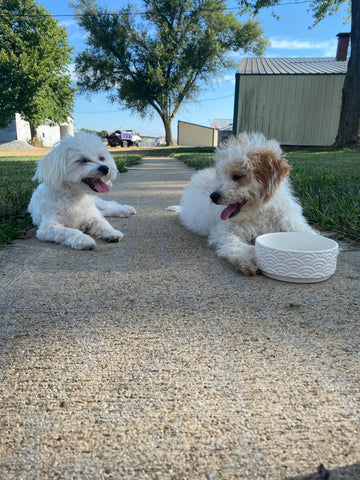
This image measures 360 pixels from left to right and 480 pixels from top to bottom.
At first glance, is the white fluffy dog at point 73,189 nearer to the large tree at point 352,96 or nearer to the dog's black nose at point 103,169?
the dog's black nose at point 103,169

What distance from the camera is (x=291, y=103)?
21.7 m

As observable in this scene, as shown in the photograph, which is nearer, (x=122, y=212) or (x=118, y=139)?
(x=122, y=212)

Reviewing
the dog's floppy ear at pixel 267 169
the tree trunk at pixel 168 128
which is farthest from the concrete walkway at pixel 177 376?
the tree trunk at pixel 168 128

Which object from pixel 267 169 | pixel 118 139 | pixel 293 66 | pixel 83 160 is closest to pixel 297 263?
pixel 267 169

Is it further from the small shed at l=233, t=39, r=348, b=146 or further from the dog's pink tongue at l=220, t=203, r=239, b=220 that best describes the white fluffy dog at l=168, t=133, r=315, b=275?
the small shed at l=233, t=39, r=348, b=146

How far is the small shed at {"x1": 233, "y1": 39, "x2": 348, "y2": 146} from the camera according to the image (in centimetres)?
2133

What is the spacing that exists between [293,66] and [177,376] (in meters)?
26.9

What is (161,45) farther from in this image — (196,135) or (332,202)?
(332,202)

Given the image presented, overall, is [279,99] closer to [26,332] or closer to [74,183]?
[74,183]

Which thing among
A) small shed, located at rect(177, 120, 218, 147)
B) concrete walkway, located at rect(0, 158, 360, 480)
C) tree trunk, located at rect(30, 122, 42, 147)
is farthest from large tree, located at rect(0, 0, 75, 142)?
concrete walkway, located at rect(0, 158, 360, 480)

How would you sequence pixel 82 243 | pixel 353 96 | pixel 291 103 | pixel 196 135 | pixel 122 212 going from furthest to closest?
1. pixel 196 135
2. pixel 291 103
3. pixel 353 96
4. pixel 122 212
5. pixel 82 243

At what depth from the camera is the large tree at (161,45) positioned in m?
31.5

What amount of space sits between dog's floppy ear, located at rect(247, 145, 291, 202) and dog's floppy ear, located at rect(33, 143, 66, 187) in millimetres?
1839

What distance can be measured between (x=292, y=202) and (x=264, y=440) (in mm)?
2567
